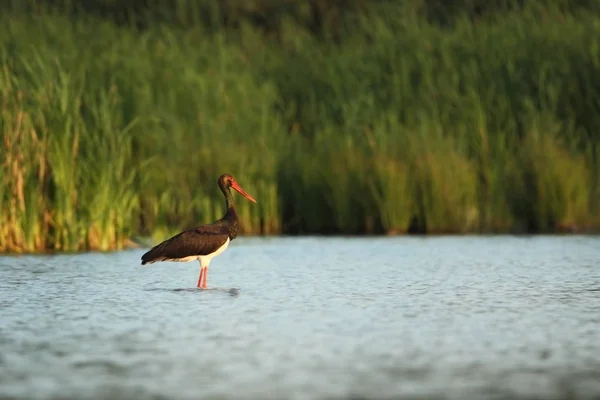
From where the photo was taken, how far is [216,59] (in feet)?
62.5

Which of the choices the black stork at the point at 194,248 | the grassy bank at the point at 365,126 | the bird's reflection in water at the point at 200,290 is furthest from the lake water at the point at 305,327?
the grassy bank at the point at 365,126

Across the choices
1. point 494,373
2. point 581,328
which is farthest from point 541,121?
point 494,373

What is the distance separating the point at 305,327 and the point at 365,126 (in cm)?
1003

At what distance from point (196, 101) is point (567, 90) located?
4.93 metres

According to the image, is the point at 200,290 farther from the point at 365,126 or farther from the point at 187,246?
the point at 365,126

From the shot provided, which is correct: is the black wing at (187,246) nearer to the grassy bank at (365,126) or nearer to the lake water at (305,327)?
the lake water at (305,327)

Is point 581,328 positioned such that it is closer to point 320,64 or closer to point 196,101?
point 196,101

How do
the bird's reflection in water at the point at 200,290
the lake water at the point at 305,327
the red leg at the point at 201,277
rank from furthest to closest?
the red leg at the point at 201,277, the bird's reflection in water at the point at 200,290, the lake water at the point at 305,327

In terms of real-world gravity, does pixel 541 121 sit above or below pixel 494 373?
above

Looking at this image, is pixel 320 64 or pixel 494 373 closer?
pixel 494 373

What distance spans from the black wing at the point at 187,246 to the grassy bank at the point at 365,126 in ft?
11.9

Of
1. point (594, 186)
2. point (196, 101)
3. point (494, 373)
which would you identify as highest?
point (196, 101)

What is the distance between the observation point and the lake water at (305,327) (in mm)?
6078

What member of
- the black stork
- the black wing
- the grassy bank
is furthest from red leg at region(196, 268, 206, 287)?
the grassy bank
